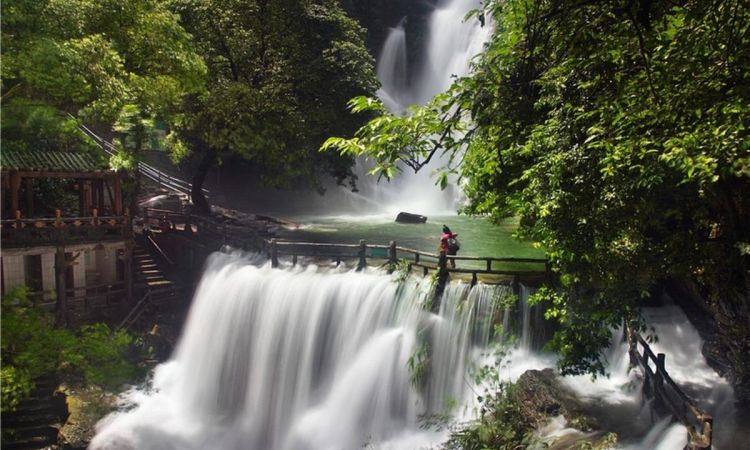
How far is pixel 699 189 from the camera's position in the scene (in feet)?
23.7

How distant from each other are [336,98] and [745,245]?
1740 cm

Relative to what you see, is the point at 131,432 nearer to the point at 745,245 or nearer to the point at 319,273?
the point at 319,273

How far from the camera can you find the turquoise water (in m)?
19.2

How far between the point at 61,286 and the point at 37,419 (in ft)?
16.0

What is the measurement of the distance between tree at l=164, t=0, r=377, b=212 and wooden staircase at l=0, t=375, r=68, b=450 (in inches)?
378

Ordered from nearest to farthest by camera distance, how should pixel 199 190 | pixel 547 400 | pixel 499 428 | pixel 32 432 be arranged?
pixel 499 428
pixel 547 400
pixel 32 432
pixel 199 190

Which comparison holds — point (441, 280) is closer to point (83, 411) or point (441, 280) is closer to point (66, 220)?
point (83, 411)

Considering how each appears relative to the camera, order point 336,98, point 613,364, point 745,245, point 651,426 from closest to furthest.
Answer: point 745,245 → point 651,426 → point 613,364 → point 336,98

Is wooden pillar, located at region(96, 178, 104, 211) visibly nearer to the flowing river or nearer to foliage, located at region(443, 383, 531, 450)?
the flowing river

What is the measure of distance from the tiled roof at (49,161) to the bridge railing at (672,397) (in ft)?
46.8

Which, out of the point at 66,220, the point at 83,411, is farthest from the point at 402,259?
the point at 66,220

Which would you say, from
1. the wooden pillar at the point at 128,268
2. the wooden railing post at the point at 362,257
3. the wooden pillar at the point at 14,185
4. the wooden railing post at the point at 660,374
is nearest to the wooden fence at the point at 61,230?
the wooden pillar at the point at 128,268

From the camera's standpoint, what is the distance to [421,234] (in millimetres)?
22938

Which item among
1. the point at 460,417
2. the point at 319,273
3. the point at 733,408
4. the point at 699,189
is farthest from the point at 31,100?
the point at 733,408
